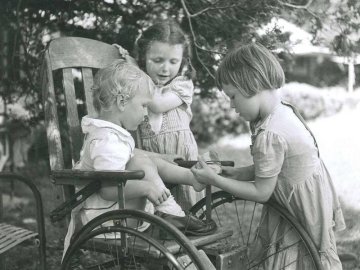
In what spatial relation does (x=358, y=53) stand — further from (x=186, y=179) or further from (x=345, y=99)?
(x=345, y=99)

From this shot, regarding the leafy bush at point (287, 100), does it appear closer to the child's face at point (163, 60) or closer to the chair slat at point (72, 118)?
the child's face at point (163, 60)

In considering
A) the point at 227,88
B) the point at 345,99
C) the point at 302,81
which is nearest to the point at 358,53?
the point at 227,88

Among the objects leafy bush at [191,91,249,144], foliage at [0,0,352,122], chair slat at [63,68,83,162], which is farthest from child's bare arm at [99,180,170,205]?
leafy bush at [191,91,249,144]

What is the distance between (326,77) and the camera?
9422 millimetres

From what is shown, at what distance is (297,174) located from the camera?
2750 mm

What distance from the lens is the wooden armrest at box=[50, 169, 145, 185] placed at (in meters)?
2.41

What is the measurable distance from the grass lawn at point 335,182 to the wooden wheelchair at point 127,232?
52cm

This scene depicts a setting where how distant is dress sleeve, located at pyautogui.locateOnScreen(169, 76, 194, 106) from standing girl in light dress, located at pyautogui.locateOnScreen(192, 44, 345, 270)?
0.55 m

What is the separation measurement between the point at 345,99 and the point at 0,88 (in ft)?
16.8

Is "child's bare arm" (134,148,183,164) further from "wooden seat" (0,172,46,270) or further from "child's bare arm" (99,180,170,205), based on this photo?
"wooden seat" (0,172,46,270)

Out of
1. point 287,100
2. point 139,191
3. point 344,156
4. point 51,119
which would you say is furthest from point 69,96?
point 344,156

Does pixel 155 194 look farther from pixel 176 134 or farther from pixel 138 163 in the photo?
pixel 176 134

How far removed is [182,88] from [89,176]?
105 centimetres

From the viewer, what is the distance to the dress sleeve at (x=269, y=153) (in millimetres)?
2664
